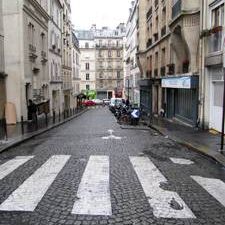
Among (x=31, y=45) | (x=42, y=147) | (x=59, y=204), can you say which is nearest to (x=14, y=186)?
(x=59, y=204)

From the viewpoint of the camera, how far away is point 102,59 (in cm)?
8644

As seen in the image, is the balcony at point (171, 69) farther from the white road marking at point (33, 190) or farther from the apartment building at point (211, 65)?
the white road marking at point (33, 190)

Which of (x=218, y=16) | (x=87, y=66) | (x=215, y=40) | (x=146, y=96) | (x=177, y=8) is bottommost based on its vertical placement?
(x=146, y=96)

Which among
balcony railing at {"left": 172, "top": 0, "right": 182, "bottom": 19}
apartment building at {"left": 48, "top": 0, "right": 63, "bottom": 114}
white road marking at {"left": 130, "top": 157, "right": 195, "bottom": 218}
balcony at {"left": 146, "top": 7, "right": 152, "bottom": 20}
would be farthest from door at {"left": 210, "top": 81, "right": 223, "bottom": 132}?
balcony at {"left": 146, "top": 7, "right": 152, "bottom": 20}

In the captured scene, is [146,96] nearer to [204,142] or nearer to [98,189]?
[204,142]

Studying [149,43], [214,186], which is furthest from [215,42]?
[149,43]

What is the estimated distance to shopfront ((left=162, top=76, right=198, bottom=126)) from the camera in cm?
1747

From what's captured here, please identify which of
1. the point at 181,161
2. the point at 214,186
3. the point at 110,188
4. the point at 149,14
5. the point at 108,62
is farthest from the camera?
the point at 108,62

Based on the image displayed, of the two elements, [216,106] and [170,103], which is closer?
[216,106]

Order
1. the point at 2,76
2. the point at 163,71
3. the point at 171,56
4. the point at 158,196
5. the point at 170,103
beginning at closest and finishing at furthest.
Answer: the point at 158,196 → the point at 2,76 → the point at 171,56 → the point at 170,103 → the point at 163,71

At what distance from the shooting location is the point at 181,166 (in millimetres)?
8539

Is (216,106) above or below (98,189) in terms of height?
above

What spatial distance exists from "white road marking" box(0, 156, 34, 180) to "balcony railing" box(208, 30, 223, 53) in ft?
30.0

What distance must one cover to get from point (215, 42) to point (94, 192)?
11.2 metres
